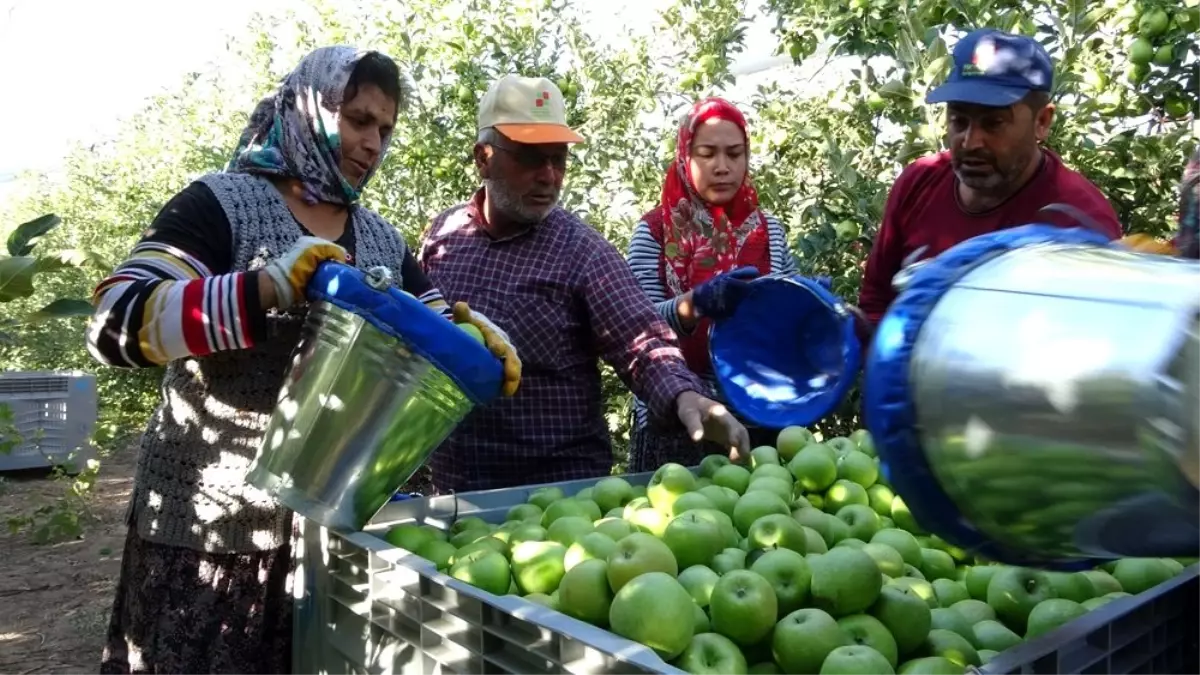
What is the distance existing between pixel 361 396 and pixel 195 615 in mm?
555

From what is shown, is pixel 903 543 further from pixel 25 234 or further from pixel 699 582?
pixel 25 234

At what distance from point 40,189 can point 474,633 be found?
10.9 m

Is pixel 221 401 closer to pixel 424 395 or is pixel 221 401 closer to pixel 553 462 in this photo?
pixel 424 395

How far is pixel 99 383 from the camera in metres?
9.35

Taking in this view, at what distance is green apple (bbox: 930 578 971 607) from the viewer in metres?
1.53

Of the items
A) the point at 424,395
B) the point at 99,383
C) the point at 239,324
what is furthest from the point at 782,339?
the point at 99,383

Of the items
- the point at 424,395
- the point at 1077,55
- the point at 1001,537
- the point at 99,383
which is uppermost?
the point at 1077,55

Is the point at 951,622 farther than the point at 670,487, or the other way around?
the point at 670,487

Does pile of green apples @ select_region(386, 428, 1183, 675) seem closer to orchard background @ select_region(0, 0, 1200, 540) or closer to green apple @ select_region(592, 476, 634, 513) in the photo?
green apple @ select_region(592, 476, 634, 513)

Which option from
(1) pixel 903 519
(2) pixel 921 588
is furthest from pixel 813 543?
(1) pixel 903 519

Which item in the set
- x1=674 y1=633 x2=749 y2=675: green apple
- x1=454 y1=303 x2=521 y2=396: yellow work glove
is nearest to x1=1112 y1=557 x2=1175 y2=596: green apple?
x1=674 y1=633 x2=749 y2=675: green apple

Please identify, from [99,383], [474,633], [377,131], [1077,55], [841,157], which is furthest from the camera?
[99,383]

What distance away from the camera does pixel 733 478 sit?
2018 mm

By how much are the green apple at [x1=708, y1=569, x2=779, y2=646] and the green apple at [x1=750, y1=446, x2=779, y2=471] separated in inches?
29.5
